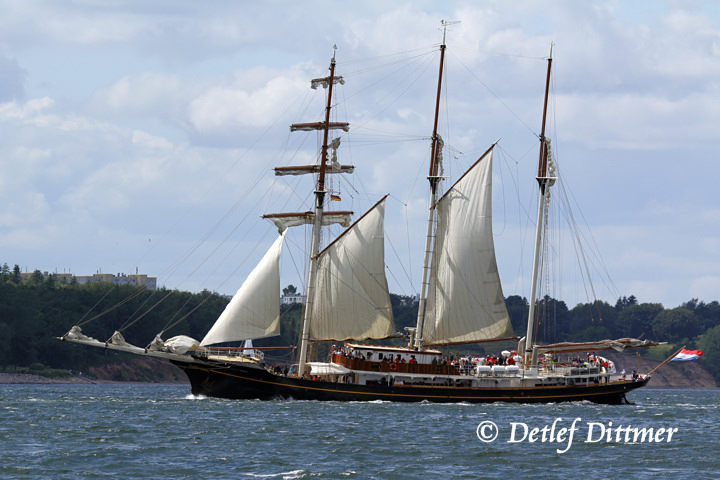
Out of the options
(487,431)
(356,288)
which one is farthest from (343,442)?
(356,288)

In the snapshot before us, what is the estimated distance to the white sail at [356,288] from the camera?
93.0 m

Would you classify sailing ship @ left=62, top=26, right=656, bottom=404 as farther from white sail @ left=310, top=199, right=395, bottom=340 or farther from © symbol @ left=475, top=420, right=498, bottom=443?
© symbol @ left=475, top=420, right=498, bottom=443

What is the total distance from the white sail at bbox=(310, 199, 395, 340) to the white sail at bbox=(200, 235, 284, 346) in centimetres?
431

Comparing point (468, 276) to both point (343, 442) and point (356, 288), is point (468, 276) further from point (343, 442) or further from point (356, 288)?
point (343, 442)

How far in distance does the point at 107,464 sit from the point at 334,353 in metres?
39.7

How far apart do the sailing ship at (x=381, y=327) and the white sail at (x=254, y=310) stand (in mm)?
79

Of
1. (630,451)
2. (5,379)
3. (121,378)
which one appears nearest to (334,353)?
(630,451)

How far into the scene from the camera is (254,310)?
296ft

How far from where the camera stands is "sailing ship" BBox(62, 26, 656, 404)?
296ft

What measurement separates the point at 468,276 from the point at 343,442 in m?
36.9

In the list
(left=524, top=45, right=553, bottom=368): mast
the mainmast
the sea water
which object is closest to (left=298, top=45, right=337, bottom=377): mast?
the mainmast

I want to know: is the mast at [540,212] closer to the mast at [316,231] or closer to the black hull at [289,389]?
the black hull at [289,389]

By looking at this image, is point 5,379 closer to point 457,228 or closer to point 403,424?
point 457,228

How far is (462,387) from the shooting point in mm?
93688
